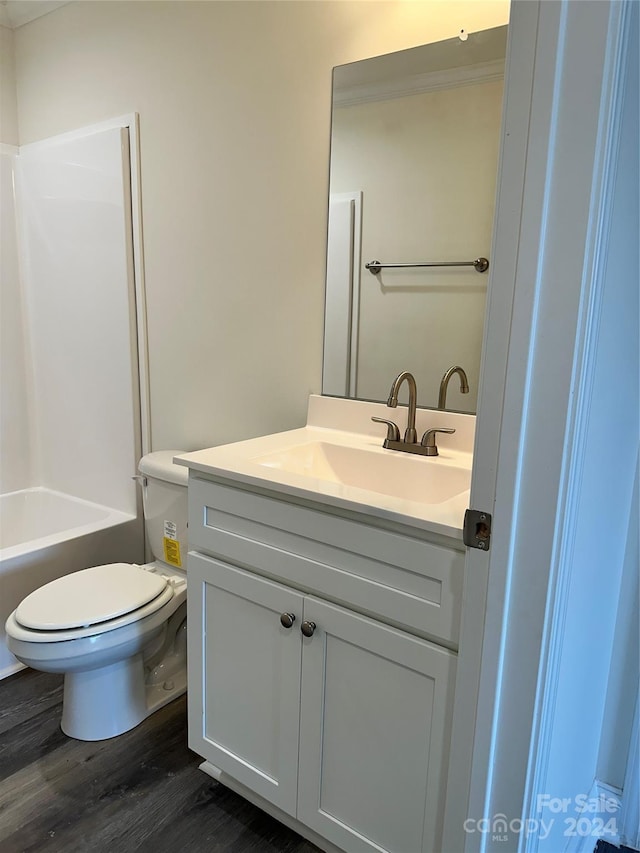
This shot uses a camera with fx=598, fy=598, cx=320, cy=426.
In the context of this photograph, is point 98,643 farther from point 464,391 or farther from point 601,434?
point 601,434

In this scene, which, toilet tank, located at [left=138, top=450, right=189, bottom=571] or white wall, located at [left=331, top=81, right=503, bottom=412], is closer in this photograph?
white wall, located at [left=331, top=81, right=503, bottom=412]

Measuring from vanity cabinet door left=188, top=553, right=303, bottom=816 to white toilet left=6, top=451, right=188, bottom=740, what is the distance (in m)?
0.28

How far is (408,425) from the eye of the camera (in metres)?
1.61

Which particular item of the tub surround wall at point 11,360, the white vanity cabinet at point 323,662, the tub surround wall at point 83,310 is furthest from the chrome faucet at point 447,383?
the tub surround wall at point 11,360

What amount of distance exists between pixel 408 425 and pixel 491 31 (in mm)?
975

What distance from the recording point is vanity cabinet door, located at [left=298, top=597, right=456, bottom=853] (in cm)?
112

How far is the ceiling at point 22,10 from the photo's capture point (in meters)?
2.32

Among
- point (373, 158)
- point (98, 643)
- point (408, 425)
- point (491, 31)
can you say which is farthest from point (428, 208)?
point (98, 643)

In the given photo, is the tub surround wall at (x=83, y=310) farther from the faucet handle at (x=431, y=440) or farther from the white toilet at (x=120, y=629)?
the faucet handle at (x=431, y=440)

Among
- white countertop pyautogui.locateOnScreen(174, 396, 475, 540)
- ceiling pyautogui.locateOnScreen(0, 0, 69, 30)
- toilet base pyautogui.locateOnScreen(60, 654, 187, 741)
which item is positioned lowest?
toilet base pyautogui.locateOnScreen(60, 654, 187, 741)

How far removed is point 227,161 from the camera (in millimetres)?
1969

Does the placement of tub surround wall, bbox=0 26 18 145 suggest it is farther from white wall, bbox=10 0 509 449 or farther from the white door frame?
the white door frame

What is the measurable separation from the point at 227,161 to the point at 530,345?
149 centimetres

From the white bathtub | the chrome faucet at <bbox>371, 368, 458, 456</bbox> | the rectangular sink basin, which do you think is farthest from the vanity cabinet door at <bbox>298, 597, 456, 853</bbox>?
the white bathtub
